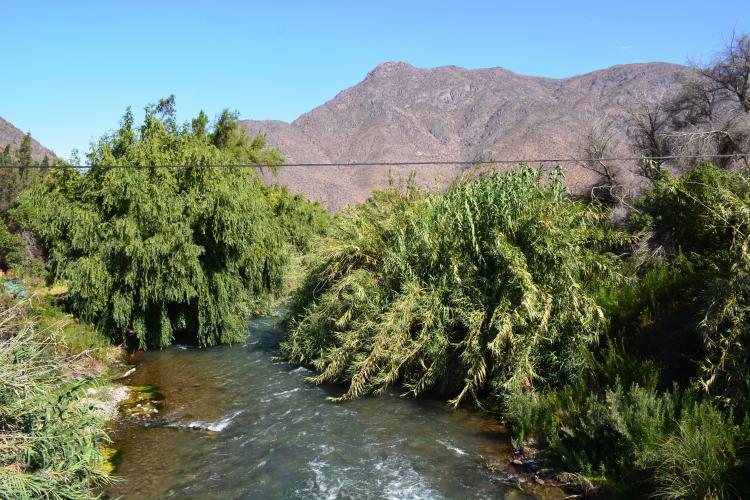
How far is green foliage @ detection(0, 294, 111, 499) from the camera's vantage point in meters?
5.82

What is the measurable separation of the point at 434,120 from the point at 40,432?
403ft

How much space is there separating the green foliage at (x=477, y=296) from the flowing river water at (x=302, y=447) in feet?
2.35

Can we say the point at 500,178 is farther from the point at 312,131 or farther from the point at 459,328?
the point at 312,131

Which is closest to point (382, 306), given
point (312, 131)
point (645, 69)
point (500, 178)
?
point (500, 178)

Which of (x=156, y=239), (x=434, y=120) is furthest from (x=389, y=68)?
(x=156, y=239)

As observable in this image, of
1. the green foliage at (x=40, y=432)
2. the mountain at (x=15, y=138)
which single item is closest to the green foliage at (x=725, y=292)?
the green foliage at (x=40, y=432)

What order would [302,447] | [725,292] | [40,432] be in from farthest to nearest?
[302,447]
[725,292]
[40,432]

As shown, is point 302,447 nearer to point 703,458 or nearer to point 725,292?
point 703,458

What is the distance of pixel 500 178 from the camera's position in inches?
435

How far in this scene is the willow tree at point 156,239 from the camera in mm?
14789

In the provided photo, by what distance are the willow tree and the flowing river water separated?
11.2 feet

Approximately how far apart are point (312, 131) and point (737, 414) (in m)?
117

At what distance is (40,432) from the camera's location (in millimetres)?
6227

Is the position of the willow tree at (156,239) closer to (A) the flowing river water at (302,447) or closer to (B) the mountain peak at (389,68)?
(A) the flowing river water at (302,447)
